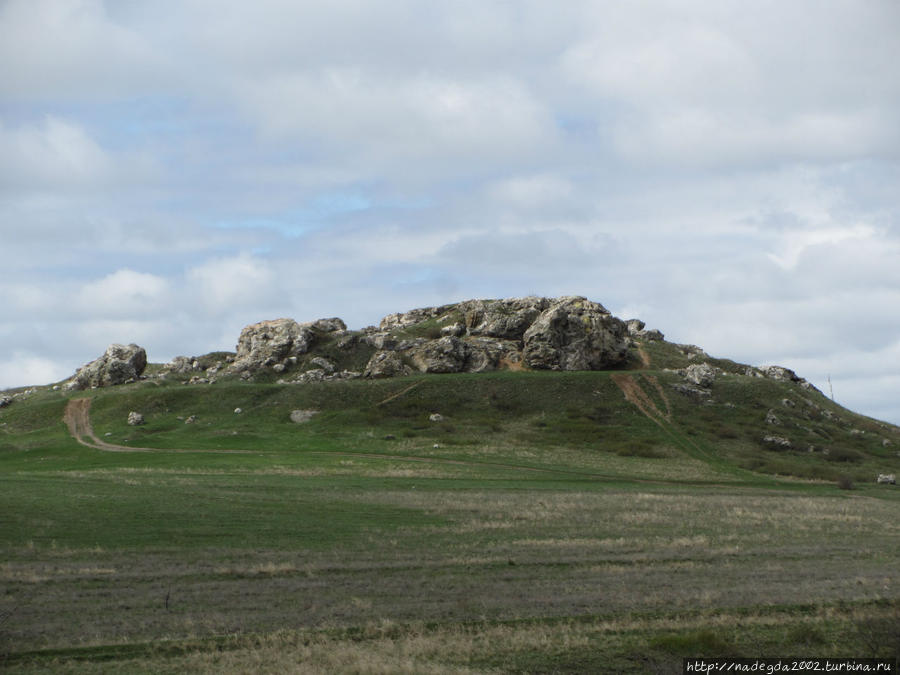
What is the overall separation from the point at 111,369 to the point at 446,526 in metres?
125

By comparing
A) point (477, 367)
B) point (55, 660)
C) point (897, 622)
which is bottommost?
point (55, 660)

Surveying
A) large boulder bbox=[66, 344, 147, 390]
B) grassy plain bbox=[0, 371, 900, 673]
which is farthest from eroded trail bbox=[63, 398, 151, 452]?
large boulder bbox=[66, 344, 147, 390]

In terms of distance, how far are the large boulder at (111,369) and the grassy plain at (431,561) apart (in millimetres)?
58635

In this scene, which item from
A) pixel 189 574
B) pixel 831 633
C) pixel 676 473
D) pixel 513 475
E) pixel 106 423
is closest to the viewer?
pixel 831 633

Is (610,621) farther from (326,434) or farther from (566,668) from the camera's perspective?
(326,434)

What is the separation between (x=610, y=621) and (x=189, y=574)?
14713 millimetres

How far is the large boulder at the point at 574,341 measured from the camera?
138875 mm

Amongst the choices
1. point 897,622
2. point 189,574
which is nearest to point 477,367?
point 189,574

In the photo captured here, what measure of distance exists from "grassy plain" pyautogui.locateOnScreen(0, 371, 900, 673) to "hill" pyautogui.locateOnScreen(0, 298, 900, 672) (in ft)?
0.48

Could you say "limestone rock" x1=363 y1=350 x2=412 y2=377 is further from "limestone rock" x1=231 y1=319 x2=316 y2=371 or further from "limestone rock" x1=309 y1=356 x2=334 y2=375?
"limestone rock" x1=231 y1=319 x2=316 y2=371

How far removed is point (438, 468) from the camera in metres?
80.0

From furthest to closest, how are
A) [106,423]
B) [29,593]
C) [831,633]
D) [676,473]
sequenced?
1. [106,423]
2. [676,473]
3. [29,593]
4. [831,633]

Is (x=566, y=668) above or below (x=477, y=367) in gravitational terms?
below

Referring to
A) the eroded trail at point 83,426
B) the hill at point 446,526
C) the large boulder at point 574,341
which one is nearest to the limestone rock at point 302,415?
the hill at point 446,526
